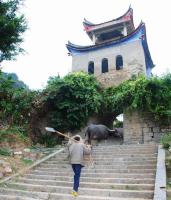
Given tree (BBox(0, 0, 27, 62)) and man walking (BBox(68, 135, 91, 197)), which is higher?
tree (BBox(0, 0, 27, 62))

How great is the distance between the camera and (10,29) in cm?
784

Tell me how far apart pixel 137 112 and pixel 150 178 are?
25.3 ft

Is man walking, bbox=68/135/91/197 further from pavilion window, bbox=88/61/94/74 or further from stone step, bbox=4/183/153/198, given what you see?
pavilion window, bbox=88/61/94/74

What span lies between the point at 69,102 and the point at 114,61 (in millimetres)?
7794

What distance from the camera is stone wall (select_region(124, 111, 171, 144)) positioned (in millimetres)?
12899

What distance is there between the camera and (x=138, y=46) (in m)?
19.2

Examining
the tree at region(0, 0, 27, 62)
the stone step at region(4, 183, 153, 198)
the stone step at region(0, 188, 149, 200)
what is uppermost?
the tree at region(0, 0, 27, 62)

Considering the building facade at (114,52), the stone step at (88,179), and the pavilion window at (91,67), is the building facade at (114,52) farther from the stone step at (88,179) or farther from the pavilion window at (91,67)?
the stone step at (88,179)

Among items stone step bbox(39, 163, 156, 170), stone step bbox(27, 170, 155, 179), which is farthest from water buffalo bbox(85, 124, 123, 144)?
stone step bbox(27, 170, 155, 179)

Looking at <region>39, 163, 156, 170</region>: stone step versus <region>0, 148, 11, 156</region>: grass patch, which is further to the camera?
<region>0, 148, 11, 156</region>: grass patch

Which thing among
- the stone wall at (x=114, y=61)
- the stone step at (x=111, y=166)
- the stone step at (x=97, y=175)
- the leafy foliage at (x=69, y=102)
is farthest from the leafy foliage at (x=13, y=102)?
the stone wall at (x=114, y=61)

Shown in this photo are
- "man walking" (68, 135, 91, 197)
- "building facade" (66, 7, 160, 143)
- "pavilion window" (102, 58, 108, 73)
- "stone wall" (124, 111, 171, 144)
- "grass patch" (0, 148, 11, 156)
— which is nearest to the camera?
"man walking" (68, 135, 91, 197)

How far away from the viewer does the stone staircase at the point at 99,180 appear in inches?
221

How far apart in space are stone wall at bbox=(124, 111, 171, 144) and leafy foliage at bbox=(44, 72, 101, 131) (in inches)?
77.5
